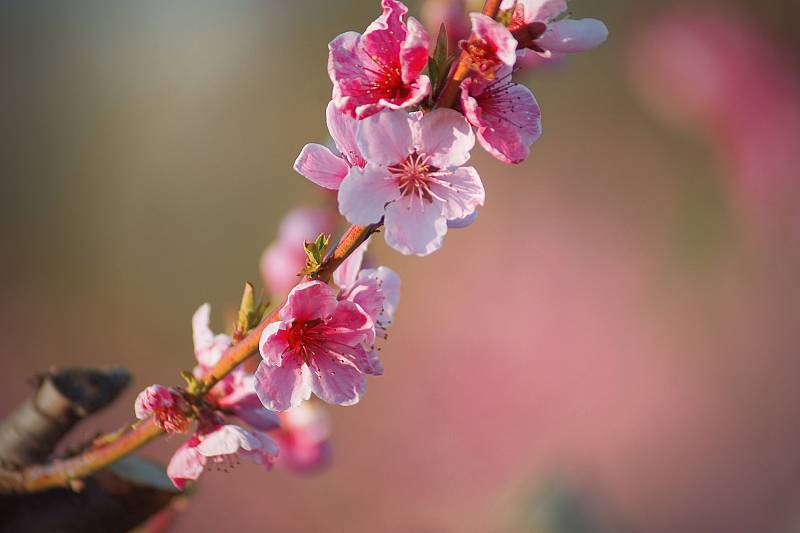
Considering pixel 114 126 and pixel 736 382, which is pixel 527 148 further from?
pixel 114 126

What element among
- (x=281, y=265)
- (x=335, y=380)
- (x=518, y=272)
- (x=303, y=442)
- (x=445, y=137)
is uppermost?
(x=445, y=137)

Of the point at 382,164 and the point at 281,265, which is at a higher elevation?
the point at 382,164

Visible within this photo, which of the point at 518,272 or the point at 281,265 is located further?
the point at 518,272

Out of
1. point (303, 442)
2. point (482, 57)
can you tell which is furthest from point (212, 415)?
point (303, 442)

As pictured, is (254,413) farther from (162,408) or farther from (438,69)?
(438,69)

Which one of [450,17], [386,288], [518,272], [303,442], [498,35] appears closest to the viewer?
[498,35]

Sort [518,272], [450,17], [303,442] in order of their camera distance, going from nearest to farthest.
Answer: [450,17]
[303,442]
[518,272]

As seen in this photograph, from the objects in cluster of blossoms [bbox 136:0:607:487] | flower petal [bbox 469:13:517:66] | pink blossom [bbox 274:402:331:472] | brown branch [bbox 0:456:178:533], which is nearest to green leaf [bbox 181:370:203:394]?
cluster of blossoms [bbox 136:0:607:487]

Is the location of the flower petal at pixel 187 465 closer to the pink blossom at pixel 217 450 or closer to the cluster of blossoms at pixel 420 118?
the pink blossom at pixel 217 450
